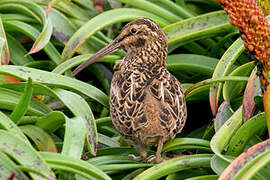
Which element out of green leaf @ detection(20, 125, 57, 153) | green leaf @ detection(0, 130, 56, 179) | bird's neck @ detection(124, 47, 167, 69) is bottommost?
green leaf @ detection(20, 125, 57, 153)

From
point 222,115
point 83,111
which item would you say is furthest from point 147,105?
point 222,115

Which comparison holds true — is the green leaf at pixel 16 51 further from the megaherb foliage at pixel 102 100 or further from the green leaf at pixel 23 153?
the green leaf at pixel 23 153

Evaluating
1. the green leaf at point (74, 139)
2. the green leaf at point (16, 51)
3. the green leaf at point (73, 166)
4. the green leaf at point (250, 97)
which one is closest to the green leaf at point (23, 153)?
the green leaf at point (73, 166)

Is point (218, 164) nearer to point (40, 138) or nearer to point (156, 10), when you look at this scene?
point (40, 138)

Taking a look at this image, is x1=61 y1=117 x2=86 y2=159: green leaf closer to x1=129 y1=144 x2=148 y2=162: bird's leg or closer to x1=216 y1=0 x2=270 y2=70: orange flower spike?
x1=129 y1=144 x2=148 y2=162: bird's leg

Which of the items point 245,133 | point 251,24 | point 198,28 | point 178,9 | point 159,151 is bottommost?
point 159,151

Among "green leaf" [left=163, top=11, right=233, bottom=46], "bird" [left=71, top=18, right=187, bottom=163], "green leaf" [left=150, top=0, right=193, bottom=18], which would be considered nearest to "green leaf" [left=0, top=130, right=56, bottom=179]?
"bird" [left=71, top=18, right=187, bottom=163]
